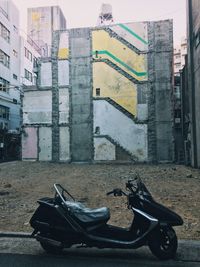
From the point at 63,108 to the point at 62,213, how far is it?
2753 cm

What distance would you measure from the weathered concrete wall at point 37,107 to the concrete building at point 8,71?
5863 mm

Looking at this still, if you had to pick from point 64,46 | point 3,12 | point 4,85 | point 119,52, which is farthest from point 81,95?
point 3,12

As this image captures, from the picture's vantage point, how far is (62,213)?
18.3ft

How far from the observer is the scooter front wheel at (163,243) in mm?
5363

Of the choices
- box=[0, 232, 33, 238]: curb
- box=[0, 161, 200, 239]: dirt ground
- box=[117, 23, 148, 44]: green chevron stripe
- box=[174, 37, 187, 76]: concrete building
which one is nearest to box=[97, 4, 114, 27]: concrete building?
box=[117, 23, 148, 44]: green chevron stripe

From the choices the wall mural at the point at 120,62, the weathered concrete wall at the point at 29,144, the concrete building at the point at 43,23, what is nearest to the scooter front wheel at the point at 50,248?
the wall mural at the point at 120,62

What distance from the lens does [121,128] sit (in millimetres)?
31328

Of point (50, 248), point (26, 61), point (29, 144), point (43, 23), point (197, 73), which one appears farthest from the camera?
point (43, 23)

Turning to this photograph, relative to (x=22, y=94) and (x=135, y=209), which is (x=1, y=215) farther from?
(x=22, y=94)

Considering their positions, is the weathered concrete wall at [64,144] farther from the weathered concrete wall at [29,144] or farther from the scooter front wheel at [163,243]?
the scooter front wheel at [163,243]

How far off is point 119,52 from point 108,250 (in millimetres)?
28690

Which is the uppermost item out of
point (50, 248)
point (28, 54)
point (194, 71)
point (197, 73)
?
point (28, 54)

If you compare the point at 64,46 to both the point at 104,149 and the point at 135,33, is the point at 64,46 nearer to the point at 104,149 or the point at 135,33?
the point at 135,33

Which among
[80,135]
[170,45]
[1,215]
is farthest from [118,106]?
[1,215]
